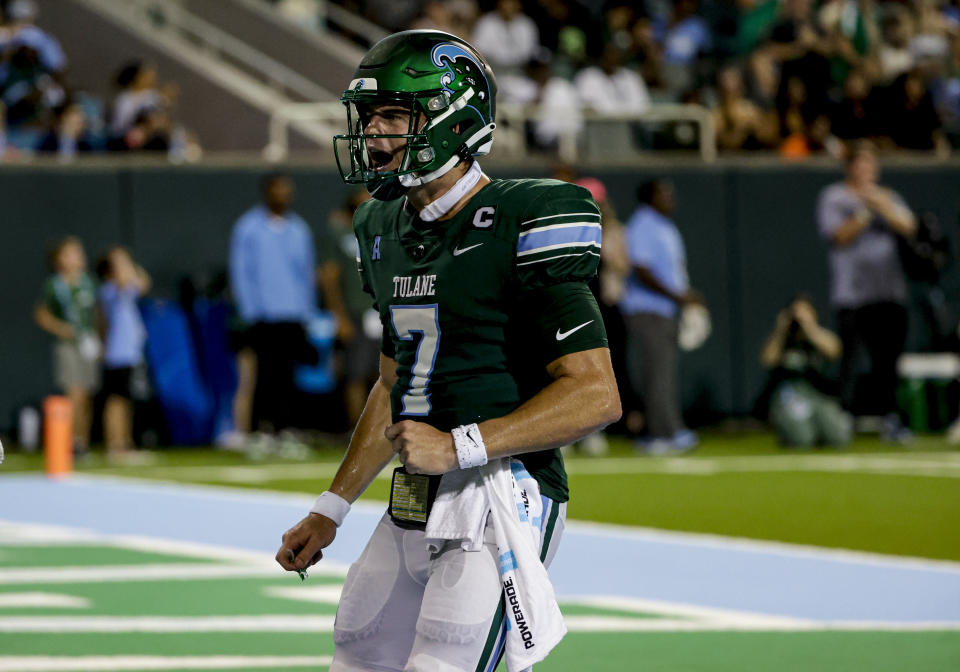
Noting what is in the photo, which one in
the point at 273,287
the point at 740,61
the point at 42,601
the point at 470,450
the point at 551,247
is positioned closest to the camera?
the point at 470,450

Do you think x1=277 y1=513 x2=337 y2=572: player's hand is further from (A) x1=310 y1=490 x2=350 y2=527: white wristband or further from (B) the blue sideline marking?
(B) the blue sideline marking

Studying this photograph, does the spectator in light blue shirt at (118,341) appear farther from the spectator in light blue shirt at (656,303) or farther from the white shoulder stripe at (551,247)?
the white shoulder stripe at (551,247)

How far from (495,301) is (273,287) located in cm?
1167

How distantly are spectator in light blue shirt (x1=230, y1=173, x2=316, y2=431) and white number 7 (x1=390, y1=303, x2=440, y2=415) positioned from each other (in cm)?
1146

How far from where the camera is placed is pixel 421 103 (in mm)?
3982

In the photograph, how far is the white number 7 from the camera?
398 centimetres

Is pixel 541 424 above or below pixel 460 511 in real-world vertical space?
above

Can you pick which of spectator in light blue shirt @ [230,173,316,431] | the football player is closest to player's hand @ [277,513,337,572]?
the football player

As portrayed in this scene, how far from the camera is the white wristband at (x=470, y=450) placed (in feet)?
12.3

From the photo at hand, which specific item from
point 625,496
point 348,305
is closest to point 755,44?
point 348,305

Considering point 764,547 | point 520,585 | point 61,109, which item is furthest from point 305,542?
point 61,109

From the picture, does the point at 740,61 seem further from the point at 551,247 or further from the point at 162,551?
the point at 551,247

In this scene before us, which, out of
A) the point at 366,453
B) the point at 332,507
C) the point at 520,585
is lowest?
the point at 520,585

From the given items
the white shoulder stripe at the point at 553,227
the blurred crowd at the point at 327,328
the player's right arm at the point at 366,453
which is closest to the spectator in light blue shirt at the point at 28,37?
the blurred crowd at the point at 327,328
